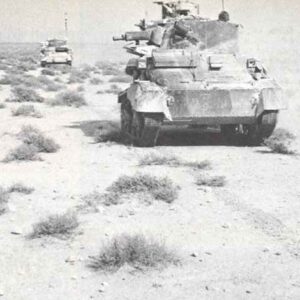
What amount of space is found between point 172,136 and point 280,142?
7.78 ft

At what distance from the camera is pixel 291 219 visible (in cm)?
708

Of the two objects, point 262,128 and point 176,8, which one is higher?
point 176,8

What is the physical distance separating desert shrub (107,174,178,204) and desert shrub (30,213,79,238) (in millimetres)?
1409

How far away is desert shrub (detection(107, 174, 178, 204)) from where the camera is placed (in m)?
8.13

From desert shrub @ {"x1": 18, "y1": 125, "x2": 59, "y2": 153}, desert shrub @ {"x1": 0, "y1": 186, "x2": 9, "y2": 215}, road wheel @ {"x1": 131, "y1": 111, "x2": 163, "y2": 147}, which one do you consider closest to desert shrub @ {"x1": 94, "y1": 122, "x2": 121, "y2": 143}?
road wheel @ {"x1": 131, "y1": 111, "x2": 163, "y2": 147}

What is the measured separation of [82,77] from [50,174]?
27.1 meters

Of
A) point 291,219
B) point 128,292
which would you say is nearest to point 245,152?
point 291,219

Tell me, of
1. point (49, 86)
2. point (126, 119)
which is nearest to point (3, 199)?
point (126, 119)

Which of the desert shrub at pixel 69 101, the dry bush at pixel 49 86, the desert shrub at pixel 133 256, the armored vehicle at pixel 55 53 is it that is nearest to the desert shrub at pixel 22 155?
the desert shrub at pixel 133 256

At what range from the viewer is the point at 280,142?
12.2m

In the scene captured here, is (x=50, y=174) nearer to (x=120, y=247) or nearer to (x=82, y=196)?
(x=82, y=196)

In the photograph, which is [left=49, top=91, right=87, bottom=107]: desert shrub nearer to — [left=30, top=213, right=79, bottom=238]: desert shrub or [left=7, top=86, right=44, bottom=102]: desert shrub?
[left=7, top=86, right=44, bottom=102]: desert shrub

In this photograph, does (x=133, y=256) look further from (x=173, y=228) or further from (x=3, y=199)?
(x=3, y=199)

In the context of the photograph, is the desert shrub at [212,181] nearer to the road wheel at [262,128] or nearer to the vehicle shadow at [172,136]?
the road wheel at [262,128]
